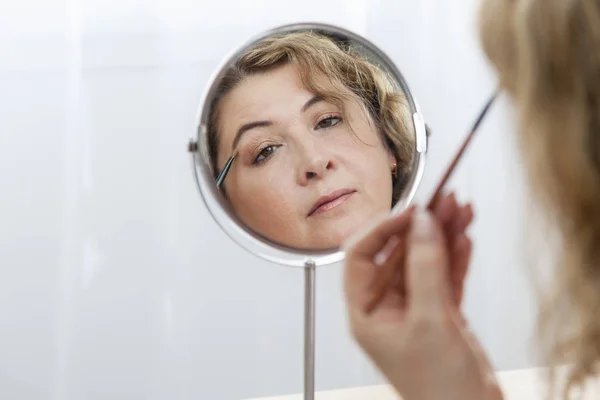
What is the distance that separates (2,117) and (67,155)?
11cm

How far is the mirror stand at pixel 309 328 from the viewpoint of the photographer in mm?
814

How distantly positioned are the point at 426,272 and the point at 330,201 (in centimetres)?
22

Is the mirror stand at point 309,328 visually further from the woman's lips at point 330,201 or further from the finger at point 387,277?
the finger at point 387,277

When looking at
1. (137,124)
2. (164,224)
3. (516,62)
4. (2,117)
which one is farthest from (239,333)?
(516,62)

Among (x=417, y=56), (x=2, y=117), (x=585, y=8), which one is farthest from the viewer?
(x=417, y=56)

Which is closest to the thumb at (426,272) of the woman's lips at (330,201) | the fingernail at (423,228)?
the fingernail at (423,228)

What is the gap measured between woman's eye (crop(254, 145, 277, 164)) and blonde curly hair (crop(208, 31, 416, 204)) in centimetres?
4

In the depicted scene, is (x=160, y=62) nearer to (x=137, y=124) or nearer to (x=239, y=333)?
(x=137, y=124)

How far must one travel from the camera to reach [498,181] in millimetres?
1487

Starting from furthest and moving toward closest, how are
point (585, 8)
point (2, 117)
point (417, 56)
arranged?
point (417, 56) < point (2, 117) < point (585, 8)

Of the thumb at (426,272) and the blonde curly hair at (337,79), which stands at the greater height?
the blonde curly hair at (337,79)

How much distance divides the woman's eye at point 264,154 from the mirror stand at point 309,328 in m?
0.11

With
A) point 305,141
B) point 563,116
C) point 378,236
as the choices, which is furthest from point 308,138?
point 563,116

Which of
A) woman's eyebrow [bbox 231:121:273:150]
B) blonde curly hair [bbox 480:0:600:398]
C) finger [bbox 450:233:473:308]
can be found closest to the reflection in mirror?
woman's eyebrow [bbox 231:121:273:150]
